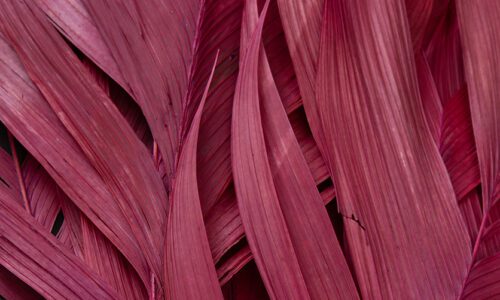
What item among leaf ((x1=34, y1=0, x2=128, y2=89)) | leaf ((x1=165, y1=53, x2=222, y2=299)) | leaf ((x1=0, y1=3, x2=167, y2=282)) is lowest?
leaf ((x1=165, y1=53, x2=222, y2=299))

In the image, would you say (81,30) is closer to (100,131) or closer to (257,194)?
(100,131)

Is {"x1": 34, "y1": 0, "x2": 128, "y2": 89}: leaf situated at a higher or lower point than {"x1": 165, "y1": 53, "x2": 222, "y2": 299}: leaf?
higher

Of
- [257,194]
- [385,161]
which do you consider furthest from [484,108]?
[257,194]

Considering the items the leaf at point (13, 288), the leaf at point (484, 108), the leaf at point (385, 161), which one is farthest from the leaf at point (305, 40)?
the leaf at point (13, 288)

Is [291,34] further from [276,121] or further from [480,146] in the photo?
[480,146]

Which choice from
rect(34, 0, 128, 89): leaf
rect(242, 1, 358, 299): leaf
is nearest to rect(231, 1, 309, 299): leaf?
rect(242, 1, 358, 299): leaf

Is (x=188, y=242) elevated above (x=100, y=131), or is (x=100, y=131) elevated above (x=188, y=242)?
(x=100, y=131)

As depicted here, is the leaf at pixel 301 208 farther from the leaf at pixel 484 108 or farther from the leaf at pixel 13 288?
the leaf at pixel 13 288

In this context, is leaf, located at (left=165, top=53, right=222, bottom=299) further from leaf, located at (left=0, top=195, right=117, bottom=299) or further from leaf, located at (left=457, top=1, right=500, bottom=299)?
leaf, located at (left=457, top=1, right=500, bottom=299)
